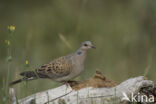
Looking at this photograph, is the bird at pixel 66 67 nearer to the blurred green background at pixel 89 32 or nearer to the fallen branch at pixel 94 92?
the fallen branch at pixel 94 92

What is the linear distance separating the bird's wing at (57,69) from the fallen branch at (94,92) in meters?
1.12

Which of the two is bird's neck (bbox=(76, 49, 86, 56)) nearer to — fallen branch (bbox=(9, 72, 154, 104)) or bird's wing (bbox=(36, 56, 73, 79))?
bird's wing (bbox=(36, 56, 73, 79))

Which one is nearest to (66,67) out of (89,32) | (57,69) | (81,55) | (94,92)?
(57,69)

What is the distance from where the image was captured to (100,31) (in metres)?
14.2

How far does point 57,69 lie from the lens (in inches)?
299

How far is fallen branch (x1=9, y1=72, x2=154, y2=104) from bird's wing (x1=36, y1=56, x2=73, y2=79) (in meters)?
1.12

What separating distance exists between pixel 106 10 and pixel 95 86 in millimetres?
9518

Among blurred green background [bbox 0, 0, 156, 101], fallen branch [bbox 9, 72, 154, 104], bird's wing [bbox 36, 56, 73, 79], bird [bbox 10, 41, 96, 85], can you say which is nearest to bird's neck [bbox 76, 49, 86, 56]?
bird [bbox 10, 41, 96, 85]

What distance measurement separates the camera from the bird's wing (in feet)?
24.6

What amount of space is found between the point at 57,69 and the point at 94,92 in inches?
62.9

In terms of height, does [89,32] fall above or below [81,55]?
above

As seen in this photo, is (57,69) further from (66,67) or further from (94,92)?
(94,92)

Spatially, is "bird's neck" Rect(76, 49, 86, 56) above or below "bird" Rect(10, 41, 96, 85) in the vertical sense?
above

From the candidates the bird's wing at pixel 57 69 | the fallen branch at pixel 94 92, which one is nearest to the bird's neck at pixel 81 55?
the bird's wing at pixel 57 69
